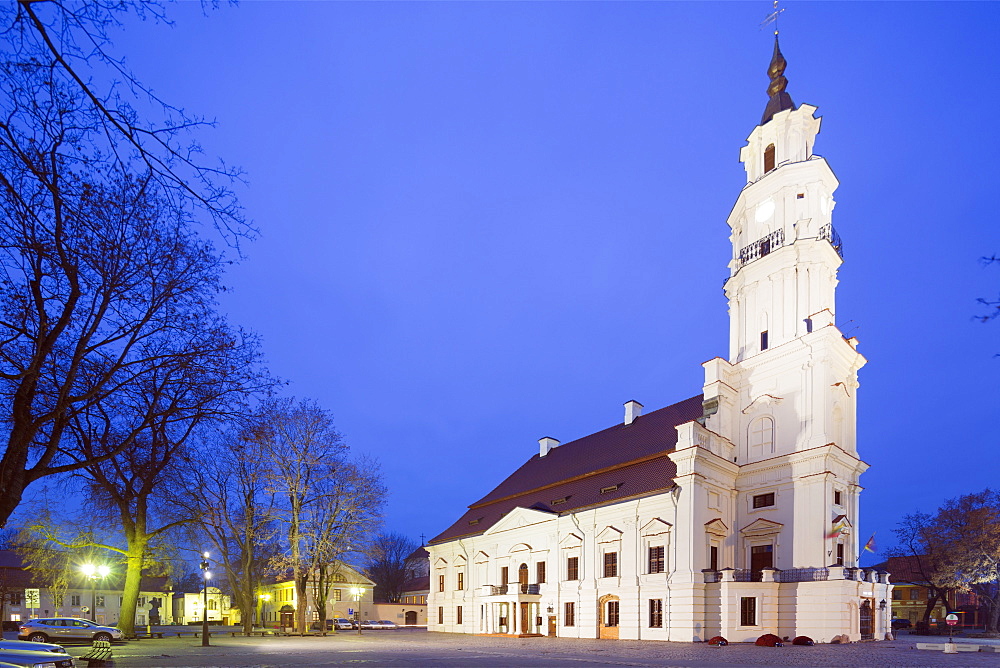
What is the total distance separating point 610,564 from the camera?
4156cm

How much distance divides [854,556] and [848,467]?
4726 millimetres

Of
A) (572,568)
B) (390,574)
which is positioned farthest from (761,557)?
(390,574)

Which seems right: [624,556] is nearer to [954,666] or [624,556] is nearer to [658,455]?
[658,455]

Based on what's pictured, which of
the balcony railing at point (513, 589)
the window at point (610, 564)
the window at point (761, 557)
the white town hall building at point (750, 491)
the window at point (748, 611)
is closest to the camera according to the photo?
the window at point (748, 611)

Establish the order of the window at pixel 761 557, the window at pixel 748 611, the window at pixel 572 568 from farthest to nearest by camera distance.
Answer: the window at pixel 572 568, the window at pixel 761 557, the window at pixel 748 611

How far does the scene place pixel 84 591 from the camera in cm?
8025

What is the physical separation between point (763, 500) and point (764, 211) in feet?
57.2

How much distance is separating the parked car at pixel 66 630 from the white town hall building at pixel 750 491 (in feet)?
78.4

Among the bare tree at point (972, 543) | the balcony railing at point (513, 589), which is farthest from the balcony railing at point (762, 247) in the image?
the bare tree at point (972, 543)

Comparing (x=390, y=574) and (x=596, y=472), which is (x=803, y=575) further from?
(x=390, y=574)

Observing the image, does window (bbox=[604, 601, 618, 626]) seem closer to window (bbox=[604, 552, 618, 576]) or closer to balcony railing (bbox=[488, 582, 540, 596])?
window (bbox=[604, 552, 618, 576])

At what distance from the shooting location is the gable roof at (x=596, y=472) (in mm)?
42594

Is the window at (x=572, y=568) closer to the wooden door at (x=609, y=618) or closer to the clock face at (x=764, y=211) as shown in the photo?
the wooden door at (x=609, y=618)

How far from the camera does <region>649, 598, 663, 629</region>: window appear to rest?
37.5m
